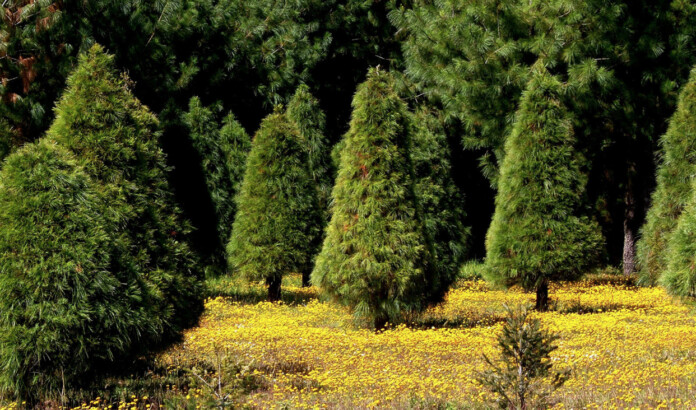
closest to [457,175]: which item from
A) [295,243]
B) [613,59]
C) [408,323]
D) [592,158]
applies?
[592,158]

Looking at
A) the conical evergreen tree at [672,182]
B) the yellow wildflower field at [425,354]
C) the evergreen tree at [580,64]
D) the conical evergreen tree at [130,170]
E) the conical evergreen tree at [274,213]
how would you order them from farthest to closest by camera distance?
the evergreen tree at [580,64] < the conical evergreen tree at [672,182] < the conical evergreen tree at [274,213] < the conical evergreen tree at [130,170] < the yellow wildflower field at [425,354]

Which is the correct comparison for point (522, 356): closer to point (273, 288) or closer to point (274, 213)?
point (274, 213)

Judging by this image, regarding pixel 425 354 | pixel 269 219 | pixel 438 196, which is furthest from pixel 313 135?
pixel 425 354

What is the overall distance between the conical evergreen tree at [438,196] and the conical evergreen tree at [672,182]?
4997mm

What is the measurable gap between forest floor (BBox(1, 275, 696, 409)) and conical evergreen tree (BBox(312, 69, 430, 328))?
58 cm

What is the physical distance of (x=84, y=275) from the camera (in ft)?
21.5

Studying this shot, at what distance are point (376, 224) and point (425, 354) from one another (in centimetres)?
270

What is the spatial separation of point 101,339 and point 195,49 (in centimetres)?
1794

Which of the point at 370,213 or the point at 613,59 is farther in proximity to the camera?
the point at 613,59

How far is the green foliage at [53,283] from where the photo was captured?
6.41 m

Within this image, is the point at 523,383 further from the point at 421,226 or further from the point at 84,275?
the point at 421,226

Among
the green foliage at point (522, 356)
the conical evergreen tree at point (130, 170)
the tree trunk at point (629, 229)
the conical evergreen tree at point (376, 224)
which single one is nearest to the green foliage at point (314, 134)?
the conical evergreen tree at point (376, 224)

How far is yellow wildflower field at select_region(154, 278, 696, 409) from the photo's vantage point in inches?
282

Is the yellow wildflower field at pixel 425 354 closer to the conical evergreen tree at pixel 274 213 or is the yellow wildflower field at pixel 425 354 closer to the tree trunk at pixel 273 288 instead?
the tree trunk at pixel 273 288
